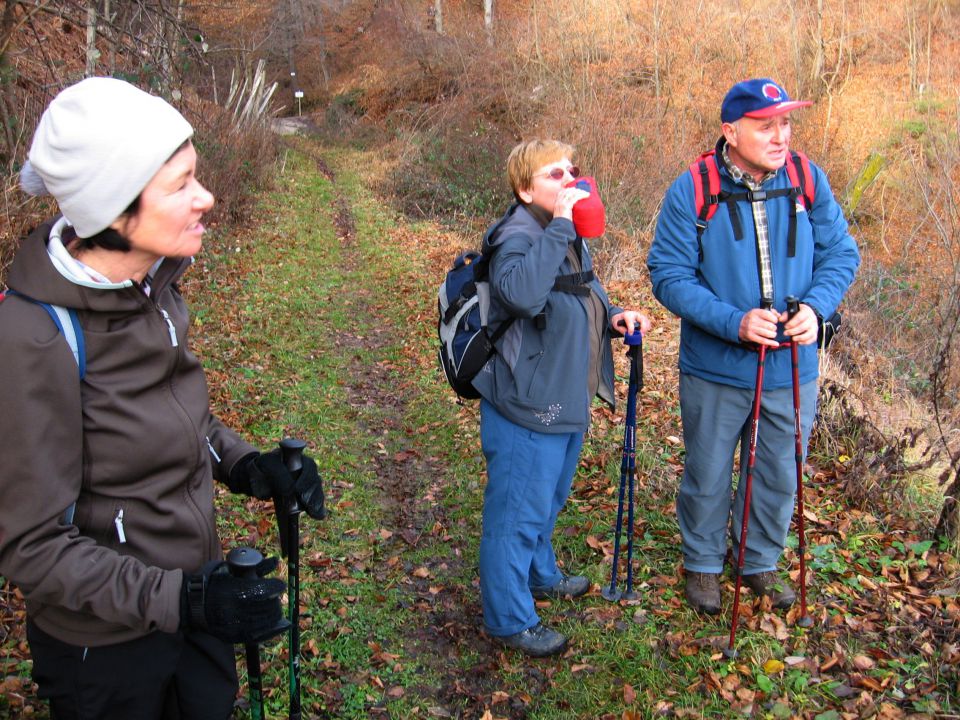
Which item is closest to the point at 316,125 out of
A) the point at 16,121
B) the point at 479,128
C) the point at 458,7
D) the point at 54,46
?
the point at 458,7

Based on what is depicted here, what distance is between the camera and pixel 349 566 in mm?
4688

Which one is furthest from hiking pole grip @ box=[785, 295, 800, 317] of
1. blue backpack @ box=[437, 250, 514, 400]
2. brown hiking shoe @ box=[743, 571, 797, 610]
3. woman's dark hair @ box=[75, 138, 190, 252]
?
woman's dark hair @ box=[75, 138, 190, 252]

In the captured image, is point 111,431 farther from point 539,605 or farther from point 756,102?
point 756,102

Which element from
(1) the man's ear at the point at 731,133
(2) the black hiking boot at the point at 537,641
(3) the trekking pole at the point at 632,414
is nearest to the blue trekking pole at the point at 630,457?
(3) the trekking pole at the point at 632,414

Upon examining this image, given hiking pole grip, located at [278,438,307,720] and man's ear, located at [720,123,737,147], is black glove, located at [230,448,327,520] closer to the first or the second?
hiking pole grip, located at [278,438,307,720]

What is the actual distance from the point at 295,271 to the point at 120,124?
1067 cm

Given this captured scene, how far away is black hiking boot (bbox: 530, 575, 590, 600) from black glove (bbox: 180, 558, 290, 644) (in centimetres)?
242

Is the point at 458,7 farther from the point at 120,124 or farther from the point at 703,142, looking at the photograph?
the point at 120,124

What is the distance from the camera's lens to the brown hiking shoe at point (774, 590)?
4.04m

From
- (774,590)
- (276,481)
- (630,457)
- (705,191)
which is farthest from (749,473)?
(276,481)

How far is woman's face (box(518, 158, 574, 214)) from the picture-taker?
344 cm

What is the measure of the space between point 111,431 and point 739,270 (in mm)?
2790

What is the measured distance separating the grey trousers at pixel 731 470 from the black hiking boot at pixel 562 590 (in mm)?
581

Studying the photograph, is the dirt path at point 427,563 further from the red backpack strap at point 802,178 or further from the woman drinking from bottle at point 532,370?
the red backpack strap at point 802,178
